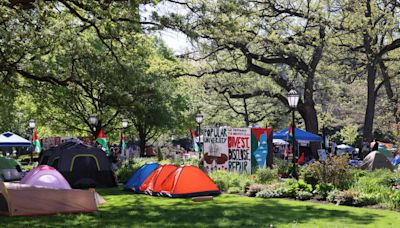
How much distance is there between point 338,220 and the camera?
32.0ft

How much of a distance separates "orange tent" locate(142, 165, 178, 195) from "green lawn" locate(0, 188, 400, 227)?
1.83 m

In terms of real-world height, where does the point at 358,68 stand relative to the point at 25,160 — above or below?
above

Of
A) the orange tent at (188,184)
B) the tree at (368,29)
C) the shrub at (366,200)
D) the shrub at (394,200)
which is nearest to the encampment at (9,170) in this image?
the orange tent at (188,184)

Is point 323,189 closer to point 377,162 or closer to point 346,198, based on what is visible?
point 346,198

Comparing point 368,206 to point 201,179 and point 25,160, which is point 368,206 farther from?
point 25,160

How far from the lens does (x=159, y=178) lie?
50.9 feet

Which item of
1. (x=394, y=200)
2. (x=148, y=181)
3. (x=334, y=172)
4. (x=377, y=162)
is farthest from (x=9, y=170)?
(x=394, y=200)

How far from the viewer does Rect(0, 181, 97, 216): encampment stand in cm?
1045

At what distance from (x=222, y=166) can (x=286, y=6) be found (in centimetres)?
886

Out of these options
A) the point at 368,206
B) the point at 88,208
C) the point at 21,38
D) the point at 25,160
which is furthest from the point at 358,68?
the point at 25,160

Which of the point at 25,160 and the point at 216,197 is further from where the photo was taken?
the point at 25,160

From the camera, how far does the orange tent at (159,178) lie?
15.2 metres

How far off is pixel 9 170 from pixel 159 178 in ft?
27.2

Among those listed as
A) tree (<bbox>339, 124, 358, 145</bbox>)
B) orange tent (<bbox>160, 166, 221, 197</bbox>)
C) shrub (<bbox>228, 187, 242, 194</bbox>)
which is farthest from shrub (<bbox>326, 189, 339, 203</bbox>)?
tree (<bbox>339, 124, 358, 145</bbox>)
